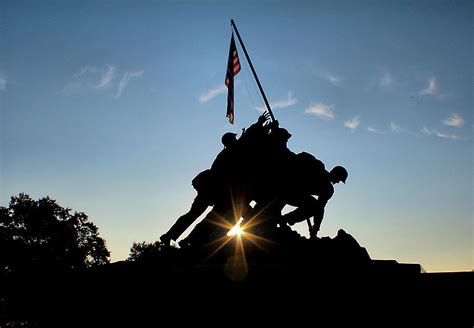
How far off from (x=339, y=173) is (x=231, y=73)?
589 centimetres

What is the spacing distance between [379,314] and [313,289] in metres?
0.87

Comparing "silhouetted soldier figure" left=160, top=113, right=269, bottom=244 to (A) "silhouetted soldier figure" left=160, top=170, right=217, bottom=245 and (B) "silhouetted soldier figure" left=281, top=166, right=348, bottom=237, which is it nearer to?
(A) "silhouetted soldier figure" left=160, top=170, right=217, bottom=245

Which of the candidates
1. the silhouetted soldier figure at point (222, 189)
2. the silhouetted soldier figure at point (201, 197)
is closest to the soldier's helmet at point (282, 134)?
the silhouetted soldier figure at point (222, 189)

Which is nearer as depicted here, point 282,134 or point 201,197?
point 201,197

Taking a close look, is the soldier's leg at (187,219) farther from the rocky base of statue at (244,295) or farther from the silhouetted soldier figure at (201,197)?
the rocky base of statue at (244,295)

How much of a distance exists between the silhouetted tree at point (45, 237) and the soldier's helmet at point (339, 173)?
110ft

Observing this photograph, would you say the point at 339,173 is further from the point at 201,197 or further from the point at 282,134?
the point at 201,197

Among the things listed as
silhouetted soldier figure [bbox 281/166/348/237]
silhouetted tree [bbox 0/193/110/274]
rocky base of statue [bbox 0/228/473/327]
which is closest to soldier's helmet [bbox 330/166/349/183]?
silhouetted soldier figure [bbox 281/166/348/237]

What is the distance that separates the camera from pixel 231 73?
39.2 feet

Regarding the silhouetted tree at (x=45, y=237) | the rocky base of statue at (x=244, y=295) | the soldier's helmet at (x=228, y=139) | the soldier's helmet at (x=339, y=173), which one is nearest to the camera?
the rocky base of statue at (x=244, y=295)

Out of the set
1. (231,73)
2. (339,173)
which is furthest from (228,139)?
(231,73)

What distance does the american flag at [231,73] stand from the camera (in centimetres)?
1122

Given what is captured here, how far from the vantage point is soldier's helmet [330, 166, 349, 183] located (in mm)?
7445

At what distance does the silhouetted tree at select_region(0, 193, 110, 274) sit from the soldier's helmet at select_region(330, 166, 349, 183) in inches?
1315
